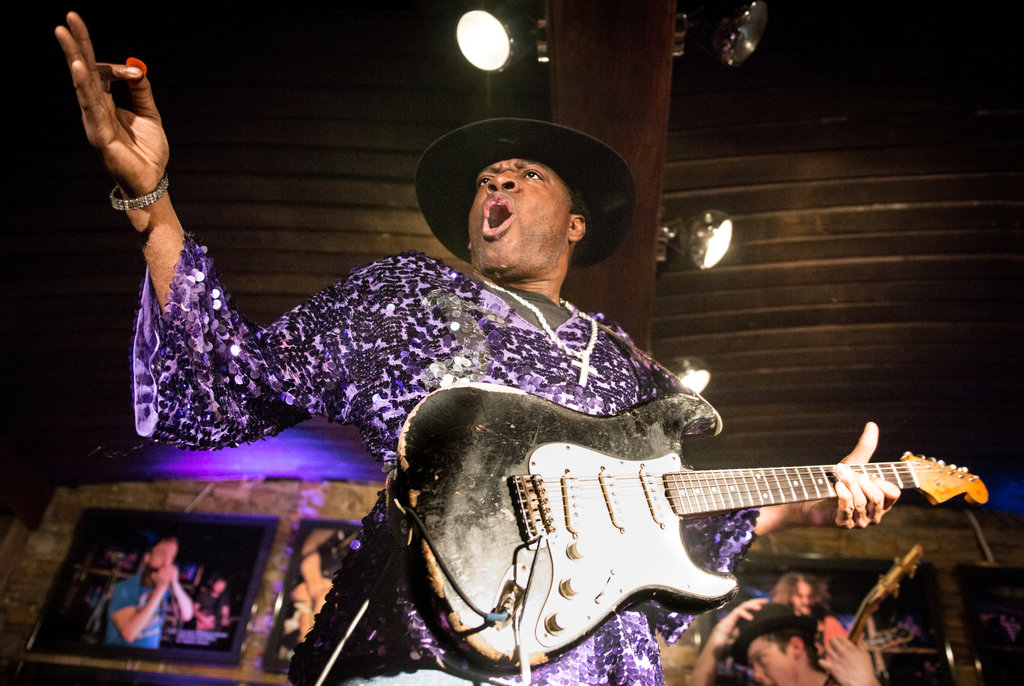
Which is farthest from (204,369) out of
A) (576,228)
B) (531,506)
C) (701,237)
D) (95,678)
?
(95,678)

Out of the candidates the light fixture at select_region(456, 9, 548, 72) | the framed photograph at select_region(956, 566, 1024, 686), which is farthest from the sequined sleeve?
the framed photograph at select_region(956, 566, 1024, 686)

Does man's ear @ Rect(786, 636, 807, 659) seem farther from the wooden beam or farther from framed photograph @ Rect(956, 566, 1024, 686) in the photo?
the wooden beam

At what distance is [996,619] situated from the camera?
5426 mm

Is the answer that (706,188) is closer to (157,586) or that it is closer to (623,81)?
(623,81)

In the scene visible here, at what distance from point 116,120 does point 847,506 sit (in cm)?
201

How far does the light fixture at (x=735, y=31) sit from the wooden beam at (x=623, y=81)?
0.27 meters

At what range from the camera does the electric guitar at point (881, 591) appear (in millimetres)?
5319

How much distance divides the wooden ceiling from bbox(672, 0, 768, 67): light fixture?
0.30m

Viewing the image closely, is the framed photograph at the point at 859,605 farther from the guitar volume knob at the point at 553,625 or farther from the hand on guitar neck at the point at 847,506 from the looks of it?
the guitar volume knob at the point at 553,625

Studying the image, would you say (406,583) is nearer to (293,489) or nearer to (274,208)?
(274,208)

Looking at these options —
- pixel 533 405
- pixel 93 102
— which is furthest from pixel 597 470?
pixel 93 102

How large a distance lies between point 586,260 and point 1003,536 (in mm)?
5682

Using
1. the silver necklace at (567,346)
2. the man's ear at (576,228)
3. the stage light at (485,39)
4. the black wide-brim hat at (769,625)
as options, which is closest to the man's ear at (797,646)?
the black wide-brim hat at (769,625)

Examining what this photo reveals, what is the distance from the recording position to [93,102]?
1255 millimetres
